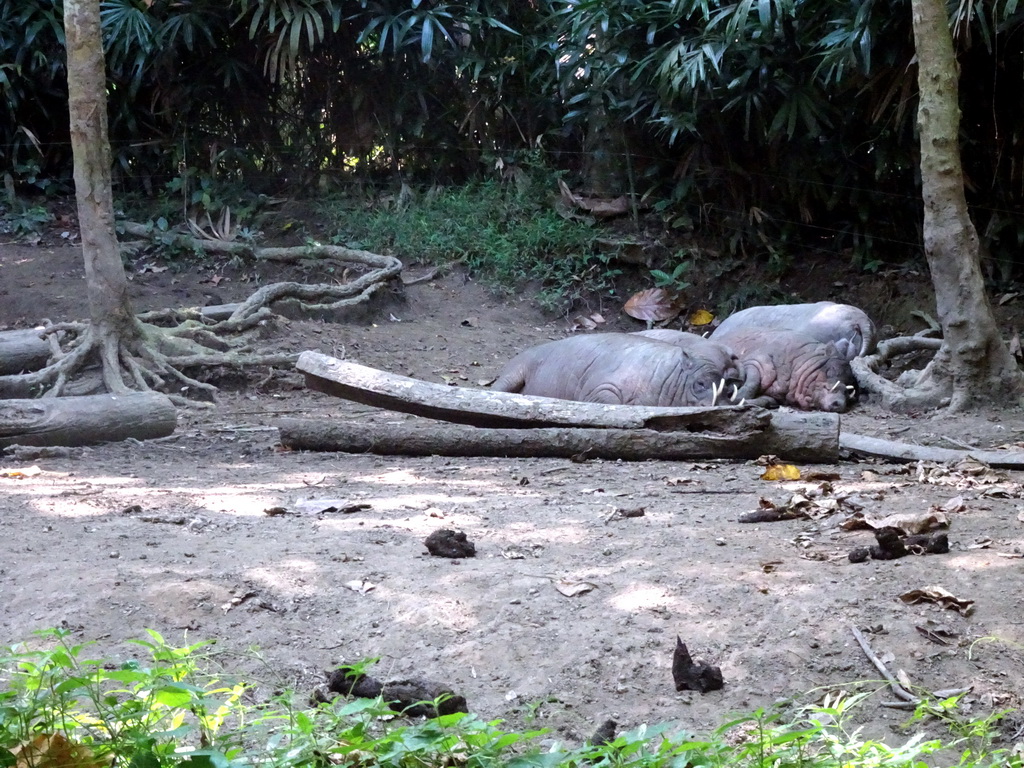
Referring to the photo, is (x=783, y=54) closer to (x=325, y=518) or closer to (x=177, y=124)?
(x=177, y=124)

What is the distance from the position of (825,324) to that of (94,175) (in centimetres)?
549

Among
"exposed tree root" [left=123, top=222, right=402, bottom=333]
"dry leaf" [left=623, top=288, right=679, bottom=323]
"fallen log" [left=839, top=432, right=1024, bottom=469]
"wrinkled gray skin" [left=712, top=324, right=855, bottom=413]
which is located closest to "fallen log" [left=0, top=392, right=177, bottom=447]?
"exposed tree root" [left=123, top=222, right=402, bottom=333]

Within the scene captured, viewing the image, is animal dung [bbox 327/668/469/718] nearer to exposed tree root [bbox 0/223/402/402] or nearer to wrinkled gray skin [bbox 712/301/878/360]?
exposed tree root [bbox 0/223/402/402]

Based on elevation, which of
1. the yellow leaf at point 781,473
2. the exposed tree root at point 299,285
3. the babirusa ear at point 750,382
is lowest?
the babirusa ear at point 750,382

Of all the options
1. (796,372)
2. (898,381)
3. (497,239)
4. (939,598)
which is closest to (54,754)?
(939,598)

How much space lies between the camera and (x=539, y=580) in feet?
9.86

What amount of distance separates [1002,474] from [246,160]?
9.49 meters

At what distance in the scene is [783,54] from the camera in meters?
9.66

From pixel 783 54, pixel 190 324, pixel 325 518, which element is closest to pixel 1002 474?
pixel 325 518

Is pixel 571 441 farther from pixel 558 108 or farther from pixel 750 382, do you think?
pixel 558 108

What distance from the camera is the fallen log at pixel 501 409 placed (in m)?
5.03

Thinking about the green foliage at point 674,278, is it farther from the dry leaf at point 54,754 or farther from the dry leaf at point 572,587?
the dry leaf at point 54,754

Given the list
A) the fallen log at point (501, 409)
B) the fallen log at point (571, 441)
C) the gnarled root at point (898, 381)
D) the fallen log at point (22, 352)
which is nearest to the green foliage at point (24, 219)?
the fallen log at point (22, 352)

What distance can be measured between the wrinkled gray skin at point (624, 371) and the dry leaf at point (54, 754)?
5.44 metres
